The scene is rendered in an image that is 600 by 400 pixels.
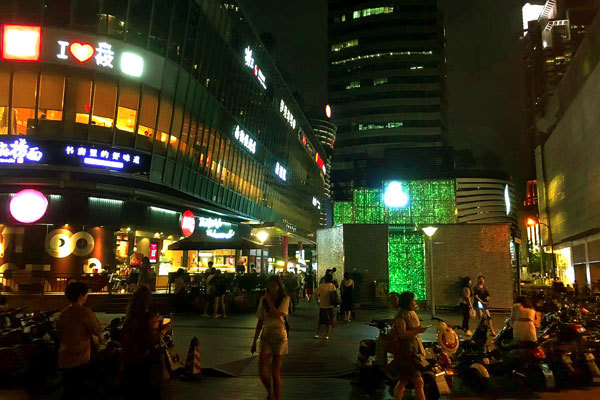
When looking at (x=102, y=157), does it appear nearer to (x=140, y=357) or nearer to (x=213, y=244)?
(x=213, y=244)

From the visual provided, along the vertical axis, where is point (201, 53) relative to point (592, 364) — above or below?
above

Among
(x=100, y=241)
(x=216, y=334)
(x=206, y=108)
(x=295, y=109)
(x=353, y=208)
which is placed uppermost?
(x=295, y=109)

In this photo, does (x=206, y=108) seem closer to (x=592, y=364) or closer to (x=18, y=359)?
(x=18, y=359)

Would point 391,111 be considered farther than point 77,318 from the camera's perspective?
Yes

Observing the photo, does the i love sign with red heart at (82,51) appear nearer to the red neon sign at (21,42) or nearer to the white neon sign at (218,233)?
the red neon sign at (21,42)

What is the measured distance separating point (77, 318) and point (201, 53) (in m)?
22.2

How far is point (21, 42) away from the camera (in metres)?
19.0

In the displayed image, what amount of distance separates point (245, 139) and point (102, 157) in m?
13.8

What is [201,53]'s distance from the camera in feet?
82.4

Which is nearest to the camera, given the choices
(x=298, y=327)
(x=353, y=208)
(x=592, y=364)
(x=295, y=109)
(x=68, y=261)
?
(x=592, y=364)

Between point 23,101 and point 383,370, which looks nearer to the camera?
point 383,370

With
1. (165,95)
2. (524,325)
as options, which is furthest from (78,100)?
(524,325)

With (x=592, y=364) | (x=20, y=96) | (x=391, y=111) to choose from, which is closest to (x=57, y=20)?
(x=20, y=96)

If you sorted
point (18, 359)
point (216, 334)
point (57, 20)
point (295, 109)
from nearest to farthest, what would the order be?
point (18, 359) < point (216, 334) < point (57, 20) < point (295, 109)
